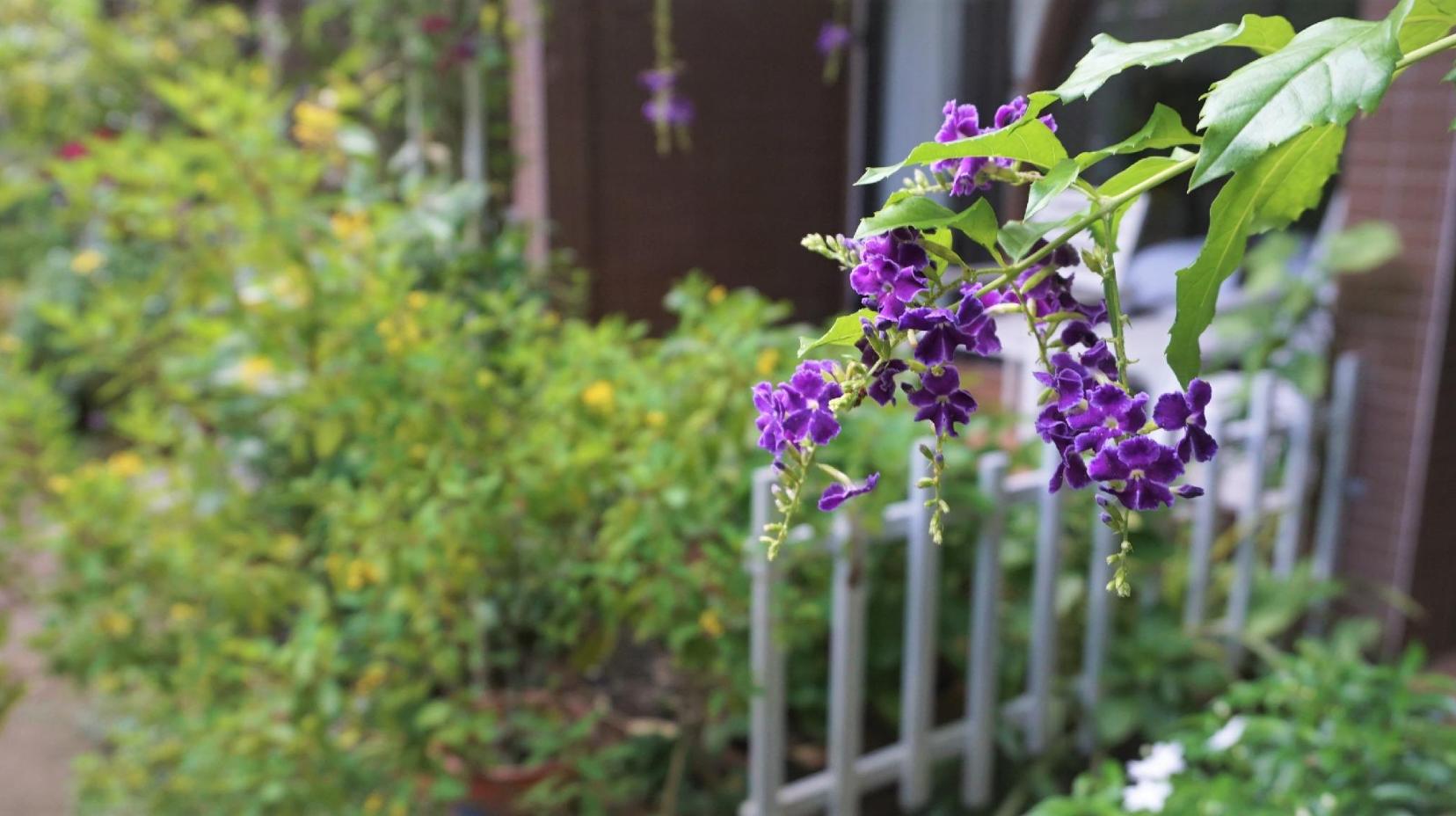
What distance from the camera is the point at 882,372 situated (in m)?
0.69

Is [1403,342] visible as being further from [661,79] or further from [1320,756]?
[661,79]

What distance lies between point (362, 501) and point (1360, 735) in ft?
5.43

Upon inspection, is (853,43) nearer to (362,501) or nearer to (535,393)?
(535,393)

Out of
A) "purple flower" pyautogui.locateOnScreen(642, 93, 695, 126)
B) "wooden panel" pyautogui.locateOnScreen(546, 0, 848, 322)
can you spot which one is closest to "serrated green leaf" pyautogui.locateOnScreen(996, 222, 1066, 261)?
"purple flower" pyautogui.locateOnScreen(642, 93, 695, 126)

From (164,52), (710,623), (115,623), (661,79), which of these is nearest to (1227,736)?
(710,623)

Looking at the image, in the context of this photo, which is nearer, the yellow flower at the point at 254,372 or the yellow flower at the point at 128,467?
the yellow flower at the point at 254,372

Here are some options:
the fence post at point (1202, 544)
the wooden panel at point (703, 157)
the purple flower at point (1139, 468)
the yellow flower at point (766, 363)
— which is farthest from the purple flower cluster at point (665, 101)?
the purple flower at point (1139, 468)

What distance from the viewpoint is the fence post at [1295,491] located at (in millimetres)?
2764

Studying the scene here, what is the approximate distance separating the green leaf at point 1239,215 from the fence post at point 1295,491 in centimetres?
228

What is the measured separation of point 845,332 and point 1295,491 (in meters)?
2.51

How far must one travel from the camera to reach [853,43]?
3.63 m

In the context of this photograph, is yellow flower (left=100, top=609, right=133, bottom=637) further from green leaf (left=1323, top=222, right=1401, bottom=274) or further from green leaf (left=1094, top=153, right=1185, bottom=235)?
green leaf (left=1323, top=222, right=1401, bottom=274)

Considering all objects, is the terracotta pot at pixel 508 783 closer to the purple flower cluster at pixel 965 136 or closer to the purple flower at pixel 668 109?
the purple flower at pixel 668 109

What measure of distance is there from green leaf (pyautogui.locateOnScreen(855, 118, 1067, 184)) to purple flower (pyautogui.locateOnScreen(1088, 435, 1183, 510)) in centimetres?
17
